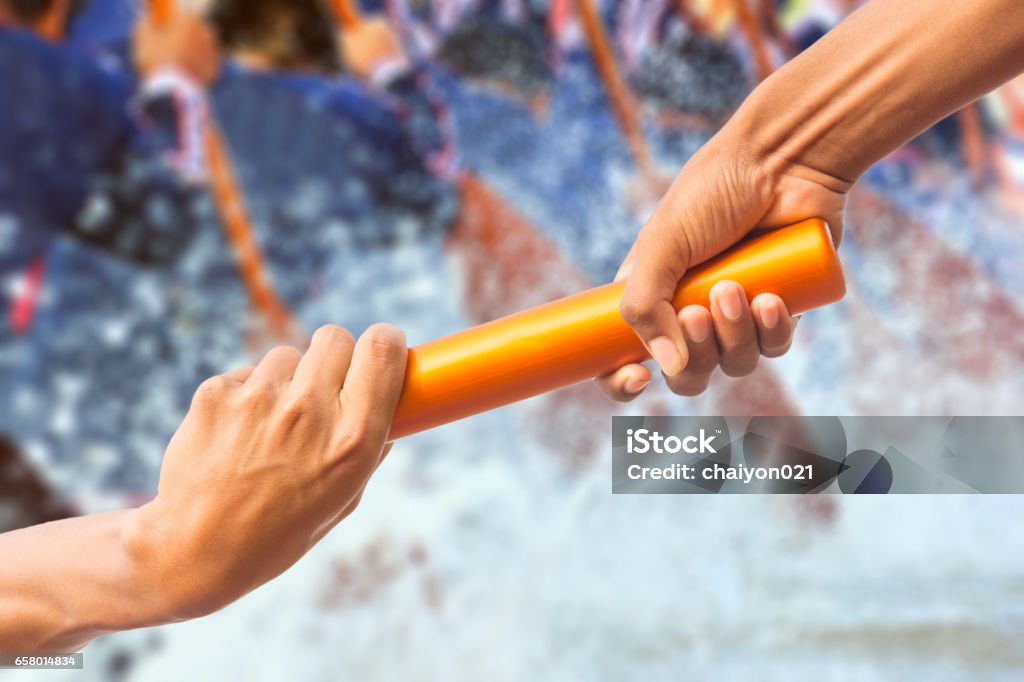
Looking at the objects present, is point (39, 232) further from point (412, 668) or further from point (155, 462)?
point (412, 668)

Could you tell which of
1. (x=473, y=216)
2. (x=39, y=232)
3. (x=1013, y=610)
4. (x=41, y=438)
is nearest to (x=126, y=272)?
(x=39, y=232)

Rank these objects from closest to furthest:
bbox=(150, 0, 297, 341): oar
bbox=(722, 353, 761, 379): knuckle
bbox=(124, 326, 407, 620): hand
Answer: bbox=(124, 326, 407, 620): hand → bbox=(722, 353, 761, 379): knuckle → bbox=(150, 0, 297, 341): oar

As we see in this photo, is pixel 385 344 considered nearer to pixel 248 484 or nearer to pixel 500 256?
pixel 248 484

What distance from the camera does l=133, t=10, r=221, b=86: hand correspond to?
2697 mm

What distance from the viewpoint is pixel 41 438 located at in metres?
2.63

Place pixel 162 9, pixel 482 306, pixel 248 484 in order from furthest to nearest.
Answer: pixel 482 306, pixel 162 9, pixel 248 484

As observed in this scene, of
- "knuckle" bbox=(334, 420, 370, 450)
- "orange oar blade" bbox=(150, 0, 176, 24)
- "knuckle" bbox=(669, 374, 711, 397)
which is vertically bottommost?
"knuckle" bbox=(334, 420, 370, 450)

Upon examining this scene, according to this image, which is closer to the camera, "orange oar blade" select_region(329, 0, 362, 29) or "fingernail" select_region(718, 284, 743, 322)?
"fingernail" select_region(718, 284, 743, 322)

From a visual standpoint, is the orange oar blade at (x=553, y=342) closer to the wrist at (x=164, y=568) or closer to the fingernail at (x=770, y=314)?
the fingernail at (x=770, y=314)

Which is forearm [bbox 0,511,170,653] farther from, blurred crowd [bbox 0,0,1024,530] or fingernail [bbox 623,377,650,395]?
blurred crowd [bbox 0,0,1024,530]

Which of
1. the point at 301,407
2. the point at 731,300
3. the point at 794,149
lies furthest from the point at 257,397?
the point at 794,149

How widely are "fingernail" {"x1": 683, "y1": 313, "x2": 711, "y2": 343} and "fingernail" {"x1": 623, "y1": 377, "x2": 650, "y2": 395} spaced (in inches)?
2.0

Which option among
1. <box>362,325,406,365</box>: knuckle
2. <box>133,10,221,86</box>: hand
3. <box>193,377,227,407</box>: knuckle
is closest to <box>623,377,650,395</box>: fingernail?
<box>362,325,406,365</box>: knuckle

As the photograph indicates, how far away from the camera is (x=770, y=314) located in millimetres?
577
